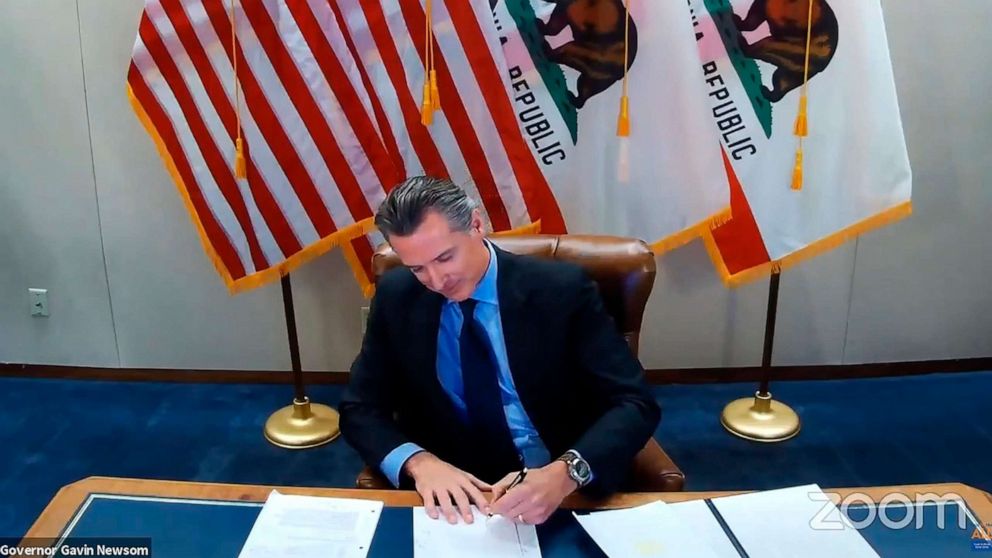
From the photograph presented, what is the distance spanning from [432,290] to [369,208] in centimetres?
109

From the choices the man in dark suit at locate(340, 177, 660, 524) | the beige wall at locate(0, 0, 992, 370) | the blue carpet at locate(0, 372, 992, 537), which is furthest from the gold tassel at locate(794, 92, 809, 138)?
the man in dark suit at locate(340, 177, 660, 524)

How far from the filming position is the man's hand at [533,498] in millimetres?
1251

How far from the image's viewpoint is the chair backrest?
66.8 inches

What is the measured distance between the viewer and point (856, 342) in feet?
10.5

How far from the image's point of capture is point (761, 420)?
284cm

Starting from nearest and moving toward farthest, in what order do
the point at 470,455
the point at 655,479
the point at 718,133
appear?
1. the point at 655,479
2. the point at 470,455
3. the point at 718,133

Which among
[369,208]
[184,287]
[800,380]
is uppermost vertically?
[369,208]

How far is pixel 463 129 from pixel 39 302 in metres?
1.75

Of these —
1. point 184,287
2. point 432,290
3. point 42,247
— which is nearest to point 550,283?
point 432,290

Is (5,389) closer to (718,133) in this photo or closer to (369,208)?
(369,208)

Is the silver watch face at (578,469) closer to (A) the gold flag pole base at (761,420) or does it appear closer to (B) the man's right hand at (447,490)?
(B) the man's right hand at (447,490)

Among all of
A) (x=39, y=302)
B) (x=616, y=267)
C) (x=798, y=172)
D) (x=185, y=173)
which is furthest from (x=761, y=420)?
(x=39, y=302)

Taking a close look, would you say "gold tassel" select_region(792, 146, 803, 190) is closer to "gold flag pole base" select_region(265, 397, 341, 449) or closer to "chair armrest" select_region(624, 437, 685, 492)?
A: "chair armrest" select_region(624, 437, 685, 492)

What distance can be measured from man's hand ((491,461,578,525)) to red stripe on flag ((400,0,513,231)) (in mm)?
1407
